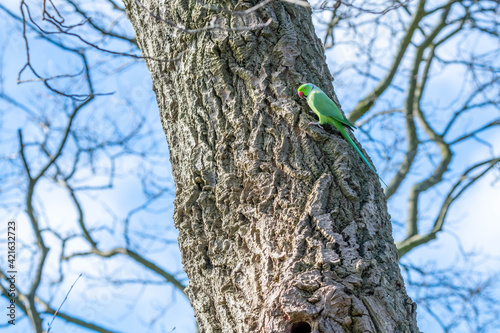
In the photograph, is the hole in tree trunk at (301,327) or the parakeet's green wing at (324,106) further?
the parakeet's green wing at (324,106)

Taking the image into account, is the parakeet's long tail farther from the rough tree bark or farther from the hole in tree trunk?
the hole in tree trunk

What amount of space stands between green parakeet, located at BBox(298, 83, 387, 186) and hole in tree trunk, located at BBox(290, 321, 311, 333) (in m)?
0.83

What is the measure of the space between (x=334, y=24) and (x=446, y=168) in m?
2.50

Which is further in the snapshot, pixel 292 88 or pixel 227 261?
pixel 292 88

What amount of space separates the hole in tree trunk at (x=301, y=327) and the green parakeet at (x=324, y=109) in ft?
2.71

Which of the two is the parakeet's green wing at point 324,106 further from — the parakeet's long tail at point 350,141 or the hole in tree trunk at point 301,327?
the hole in tree trunk at point 301,327

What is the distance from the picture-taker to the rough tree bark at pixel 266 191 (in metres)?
1.74

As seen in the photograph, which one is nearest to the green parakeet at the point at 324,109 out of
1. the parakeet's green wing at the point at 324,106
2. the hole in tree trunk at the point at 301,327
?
the parakeet's green wing at the point at 324,106

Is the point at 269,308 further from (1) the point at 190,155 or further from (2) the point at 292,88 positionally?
(2) the point at 292,88

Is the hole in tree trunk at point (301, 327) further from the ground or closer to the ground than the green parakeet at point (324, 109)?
closer to the ground

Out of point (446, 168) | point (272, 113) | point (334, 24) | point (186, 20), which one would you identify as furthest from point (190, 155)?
point (446, 168)

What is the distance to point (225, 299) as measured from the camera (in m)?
1.98

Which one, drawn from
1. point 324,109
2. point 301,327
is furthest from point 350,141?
point 301,327

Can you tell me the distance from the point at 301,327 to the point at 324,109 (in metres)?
1.01
